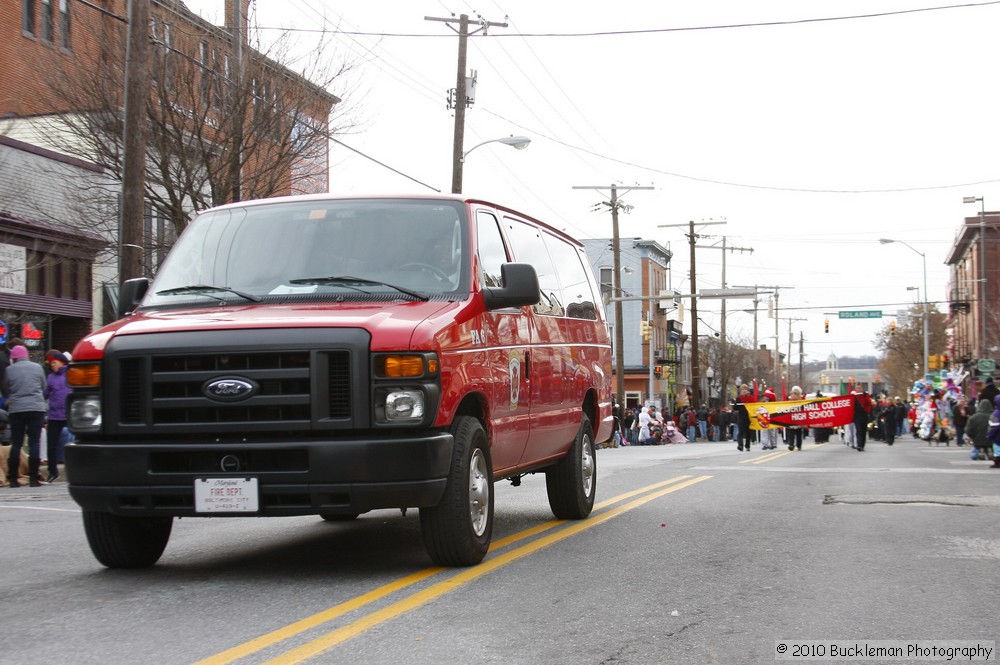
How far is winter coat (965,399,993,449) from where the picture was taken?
2278cm

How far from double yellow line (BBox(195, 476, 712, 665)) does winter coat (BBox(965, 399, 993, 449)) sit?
15.7 meters

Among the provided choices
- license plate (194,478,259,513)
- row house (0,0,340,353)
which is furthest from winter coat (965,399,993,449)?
license plate (194,478,259,513)

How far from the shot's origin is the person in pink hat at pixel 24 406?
1459 cm

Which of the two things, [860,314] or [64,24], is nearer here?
[64,24]

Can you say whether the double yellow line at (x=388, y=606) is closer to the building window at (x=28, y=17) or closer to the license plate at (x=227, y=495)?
the license plate at (x=227, y=495)

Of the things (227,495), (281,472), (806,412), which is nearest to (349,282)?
(281,472)

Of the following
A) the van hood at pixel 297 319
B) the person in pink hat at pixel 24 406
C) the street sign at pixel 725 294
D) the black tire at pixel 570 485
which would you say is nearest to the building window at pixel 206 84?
the person in pink hat at pixel 24 406

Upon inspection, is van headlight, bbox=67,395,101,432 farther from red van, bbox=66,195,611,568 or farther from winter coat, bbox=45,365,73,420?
winter coat, bbox=45,365,73,420

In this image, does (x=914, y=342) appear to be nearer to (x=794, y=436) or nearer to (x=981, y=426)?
(x=794, y=436)

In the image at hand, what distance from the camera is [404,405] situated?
20.5ft

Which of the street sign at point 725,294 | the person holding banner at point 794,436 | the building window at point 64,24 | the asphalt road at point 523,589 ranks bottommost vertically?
the person holding banner at point 794,436

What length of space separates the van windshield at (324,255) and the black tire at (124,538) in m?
1.33

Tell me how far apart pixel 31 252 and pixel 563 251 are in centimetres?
1453

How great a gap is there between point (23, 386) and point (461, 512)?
9.79 metres
